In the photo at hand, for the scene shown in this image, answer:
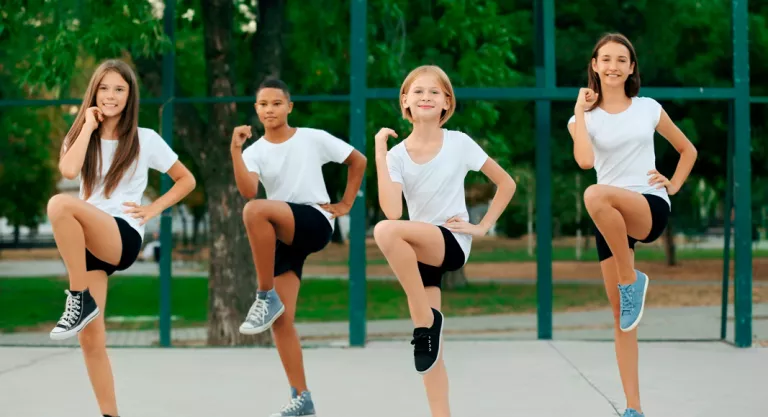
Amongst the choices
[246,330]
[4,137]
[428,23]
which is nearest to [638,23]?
[428,23]

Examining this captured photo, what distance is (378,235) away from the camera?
467 cm

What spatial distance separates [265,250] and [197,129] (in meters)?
5.56

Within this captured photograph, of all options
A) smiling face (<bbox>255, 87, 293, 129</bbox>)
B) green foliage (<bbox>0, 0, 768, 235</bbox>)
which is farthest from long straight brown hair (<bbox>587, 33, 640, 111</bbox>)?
green foliage (<bbox>0, 0, 768, 235</bbox>)

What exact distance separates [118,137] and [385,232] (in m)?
1.40

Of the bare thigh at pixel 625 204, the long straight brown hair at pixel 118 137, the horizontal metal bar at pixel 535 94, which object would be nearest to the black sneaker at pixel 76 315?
the long straight brown hair at pixel 118 137

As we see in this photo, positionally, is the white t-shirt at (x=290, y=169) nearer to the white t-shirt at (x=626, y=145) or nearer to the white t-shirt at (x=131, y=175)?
the white t-shirt at (x=131, y=175)

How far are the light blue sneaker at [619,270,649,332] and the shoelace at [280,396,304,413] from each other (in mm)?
1782

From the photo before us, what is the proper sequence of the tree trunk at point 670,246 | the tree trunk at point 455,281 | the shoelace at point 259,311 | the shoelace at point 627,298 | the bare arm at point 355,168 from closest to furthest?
the shoelace at point 627,298 < the shoelace at point 259,311 < the bare arm at point 355,168 < the tree trunk at point 455,281 < the tree trunk at point 670,246

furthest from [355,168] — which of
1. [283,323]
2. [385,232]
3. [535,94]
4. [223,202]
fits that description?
[223,202]

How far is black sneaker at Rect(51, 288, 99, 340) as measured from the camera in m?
4.66

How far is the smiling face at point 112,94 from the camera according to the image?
507cm

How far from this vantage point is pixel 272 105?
223 inches

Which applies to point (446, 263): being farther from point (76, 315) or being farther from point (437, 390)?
point (76, 315)

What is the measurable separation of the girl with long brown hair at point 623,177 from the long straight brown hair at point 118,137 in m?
2.07
